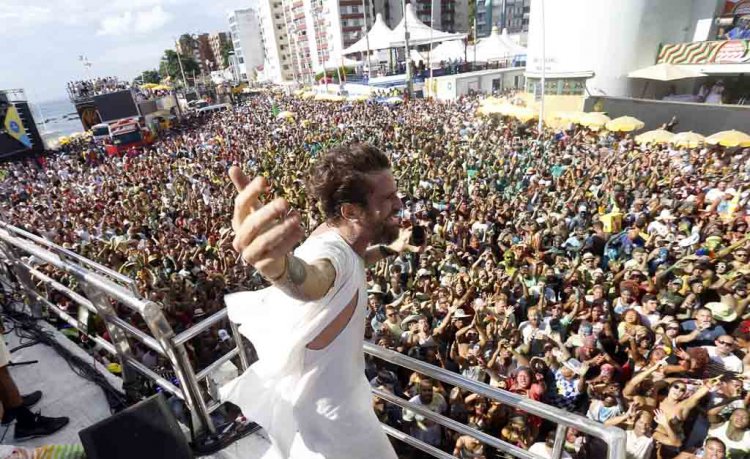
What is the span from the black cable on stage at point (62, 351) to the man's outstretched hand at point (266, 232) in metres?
2.63

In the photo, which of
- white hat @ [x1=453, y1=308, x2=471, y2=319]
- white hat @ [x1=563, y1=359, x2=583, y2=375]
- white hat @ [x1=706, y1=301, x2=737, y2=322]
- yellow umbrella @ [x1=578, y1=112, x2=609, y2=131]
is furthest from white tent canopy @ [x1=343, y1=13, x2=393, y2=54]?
white hat @ [x1=563, y1=359, x2=583, y2=375]

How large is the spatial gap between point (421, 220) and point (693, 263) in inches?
184

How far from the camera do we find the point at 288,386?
135 centimetres

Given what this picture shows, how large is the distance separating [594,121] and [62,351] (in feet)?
58.9

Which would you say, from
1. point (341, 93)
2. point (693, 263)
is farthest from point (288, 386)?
point (341, 93)

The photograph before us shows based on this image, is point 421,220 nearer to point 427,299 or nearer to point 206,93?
point 427,299

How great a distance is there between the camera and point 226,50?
4262 inches

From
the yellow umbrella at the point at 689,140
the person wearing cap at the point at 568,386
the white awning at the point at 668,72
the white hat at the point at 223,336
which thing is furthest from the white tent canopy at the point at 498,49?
the white hat at the point at 223,336

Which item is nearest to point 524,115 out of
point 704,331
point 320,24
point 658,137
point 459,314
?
point 658,137

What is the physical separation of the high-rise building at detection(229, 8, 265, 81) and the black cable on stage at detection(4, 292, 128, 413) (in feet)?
329

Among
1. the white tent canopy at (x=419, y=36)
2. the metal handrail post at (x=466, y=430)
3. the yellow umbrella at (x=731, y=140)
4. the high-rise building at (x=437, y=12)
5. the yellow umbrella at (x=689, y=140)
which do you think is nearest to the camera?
the metal handrail post at (x=466, y=430)

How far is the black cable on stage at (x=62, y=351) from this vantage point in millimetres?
2811

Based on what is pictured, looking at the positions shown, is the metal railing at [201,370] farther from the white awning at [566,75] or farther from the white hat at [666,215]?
the white awning at [566,75]

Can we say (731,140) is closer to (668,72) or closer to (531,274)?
(668,72)
